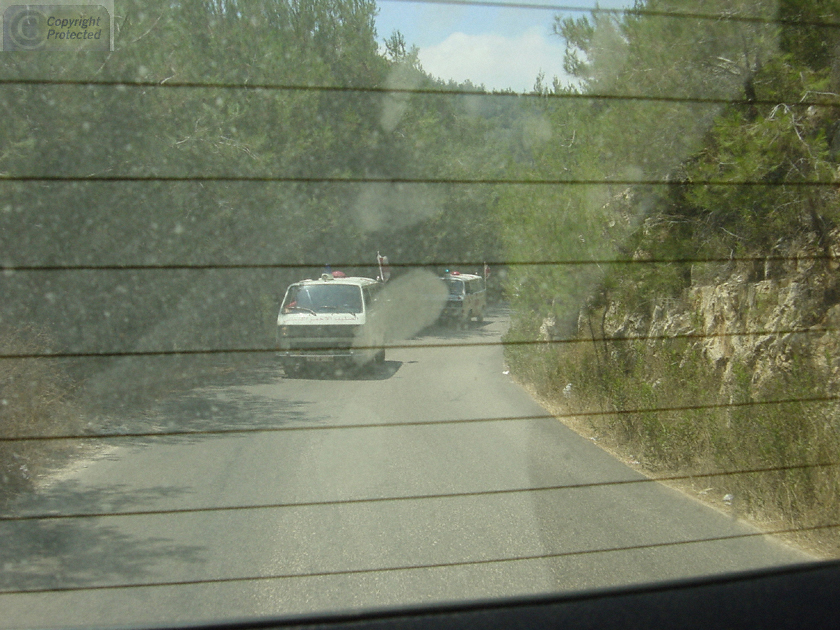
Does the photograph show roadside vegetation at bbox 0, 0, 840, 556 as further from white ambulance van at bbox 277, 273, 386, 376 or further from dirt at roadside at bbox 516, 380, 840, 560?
white ambulance van at bbox 277, 273, 386, 376

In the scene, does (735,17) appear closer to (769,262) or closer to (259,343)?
(769,262)

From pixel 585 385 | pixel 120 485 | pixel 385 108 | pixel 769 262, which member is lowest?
pixel 120 485

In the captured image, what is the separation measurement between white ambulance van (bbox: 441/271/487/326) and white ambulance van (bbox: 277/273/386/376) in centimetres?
103

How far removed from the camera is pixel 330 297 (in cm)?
1035

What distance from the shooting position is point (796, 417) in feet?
12.6

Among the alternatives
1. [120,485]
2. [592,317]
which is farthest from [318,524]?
[592,317]

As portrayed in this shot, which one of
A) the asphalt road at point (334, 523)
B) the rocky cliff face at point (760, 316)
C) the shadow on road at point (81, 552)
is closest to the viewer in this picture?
the asphalt road at point (334, 523)

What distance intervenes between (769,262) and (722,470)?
4.71 ft

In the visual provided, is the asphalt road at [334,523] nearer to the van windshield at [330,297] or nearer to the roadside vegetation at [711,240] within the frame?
the roadside vegetation at [711,240]

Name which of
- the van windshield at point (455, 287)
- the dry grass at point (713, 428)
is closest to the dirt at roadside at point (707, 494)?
the dry grass at point (713, 428)

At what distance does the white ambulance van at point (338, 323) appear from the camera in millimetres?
8594

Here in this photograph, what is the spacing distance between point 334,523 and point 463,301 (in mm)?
7160

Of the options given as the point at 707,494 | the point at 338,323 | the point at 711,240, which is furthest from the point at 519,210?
the point at 338,323

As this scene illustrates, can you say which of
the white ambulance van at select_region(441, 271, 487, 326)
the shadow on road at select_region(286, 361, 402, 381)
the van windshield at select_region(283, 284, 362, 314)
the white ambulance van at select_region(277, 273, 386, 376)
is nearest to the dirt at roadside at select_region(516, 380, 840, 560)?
the white ambulance van at select_region(441, 271, 487, 326)
